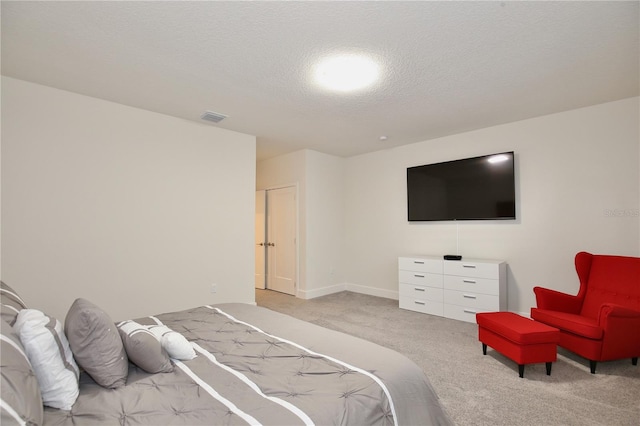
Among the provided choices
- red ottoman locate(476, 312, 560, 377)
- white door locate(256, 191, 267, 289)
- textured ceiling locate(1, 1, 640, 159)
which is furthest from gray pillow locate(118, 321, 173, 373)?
white door locate(256, 191, 267, 289)

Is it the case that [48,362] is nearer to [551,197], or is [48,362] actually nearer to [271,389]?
[271,389]

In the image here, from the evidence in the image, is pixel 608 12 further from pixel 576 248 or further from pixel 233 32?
pixel 576 248

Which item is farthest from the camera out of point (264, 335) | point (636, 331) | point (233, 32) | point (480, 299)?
point (480, 299)

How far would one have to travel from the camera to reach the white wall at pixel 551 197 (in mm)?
3527

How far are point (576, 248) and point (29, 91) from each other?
612 cm

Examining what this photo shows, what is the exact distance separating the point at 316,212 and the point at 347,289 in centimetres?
167

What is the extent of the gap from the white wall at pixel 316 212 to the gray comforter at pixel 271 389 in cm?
370

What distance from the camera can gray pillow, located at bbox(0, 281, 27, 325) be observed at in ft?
4.41

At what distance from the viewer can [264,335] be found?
1.94 metres

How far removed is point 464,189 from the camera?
4621 millimetres

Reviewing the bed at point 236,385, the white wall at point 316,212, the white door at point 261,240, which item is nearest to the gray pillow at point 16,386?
the bed at point 236,385

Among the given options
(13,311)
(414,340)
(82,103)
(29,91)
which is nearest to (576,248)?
(414,340)

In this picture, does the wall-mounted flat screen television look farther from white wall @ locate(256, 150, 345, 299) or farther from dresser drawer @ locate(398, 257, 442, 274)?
white wall @ locate(256, 150, 345, 299)

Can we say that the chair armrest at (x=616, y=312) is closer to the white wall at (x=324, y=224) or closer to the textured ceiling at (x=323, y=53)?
the textured ceiling at (x=323, y=53)
